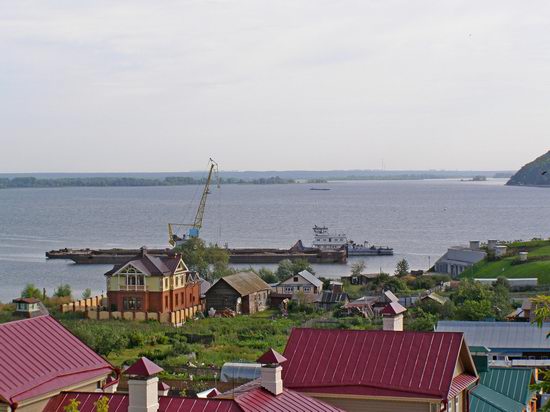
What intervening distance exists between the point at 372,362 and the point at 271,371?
2486mm

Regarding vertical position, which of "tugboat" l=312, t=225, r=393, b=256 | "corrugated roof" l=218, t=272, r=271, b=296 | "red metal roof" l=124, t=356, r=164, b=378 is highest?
"red metal roof" l=124, t=356, r=164, b=378

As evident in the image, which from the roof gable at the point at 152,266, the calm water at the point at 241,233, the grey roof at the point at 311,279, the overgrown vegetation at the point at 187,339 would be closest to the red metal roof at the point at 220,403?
the overgrown vegetation at the point at 187,339

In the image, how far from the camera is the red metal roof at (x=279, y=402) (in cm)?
1432

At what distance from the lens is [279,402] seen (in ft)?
49.0

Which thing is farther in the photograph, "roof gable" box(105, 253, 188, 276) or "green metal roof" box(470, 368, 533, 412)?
"roof gable" box(105, 253, 188, 276)

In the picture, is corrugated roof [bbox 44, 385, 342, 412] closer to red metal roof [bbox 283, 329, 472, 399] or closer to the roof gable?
red metal roof [bbox 283, 329, 472, 399]

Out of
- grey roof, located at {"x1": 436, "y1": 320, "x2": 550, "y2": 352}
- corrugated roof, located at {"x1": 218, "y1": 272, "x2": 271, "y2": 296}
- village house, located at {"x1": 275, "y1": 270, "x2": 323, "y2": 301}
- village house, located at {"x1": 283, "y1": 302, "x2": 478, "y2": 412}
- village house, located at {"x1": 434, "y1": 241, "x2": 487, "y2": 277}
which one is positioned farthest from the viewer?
village house, located at {"x1": 434, "y1": 241, "x2": 487, "y2": 277}

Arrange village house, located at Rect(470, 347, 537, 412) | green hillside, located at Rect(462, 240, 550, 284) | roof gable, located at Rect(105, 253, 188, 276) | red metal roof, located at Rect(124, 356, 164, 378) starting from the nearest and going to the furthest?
red metal roof, located at Rect(124, 356, 164, 378) → village house, located at Rect(470, 347, 537, 412) → roof gable, located at Rect(105, 253, 188, 276) → green hillside, located at Rect(462, 240, 550, 284)

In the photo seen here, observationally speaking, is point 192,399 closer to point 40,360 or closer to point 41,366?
point 41,366

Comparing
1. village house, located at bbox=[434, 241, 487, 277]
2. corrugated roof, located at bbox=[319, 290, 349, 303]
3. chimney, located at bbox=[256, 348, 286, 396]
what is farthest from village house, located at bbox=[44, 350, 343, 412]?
village house, located at bbox=[434, 241, 487, 277]

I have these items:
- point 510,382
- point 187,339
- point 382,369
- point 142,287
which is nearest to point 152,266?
point 142,287

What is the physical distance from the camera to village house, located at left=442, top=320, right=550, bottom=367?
29.3m

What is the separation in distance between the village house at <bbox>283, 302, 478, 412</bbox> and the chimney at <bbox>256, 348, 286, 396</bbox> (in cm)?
177

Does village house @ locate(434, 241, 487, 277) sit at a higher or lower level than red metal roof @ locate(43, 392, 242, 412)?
lower
